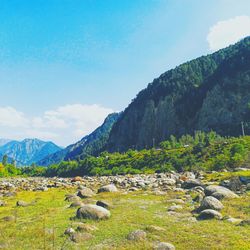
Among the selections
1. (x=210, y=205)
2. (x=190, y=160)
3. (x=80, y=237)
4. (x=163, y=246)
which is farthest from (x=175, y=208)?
(x=190, y=160)

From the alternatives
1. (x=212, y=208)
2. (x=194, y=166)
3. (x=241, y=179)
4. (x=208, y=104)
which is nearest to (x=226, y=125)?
(x=208, y=104)

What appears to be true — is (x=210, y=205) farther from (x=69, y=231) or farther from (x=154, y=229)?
(x=69, y=231)

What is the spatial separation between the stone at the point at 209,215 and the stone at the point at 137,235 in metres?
5.82

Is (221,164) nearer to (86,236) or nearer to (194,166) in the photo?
(194,166)

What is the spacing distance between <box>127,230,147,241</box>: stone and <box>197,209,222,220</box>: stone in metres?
5.82

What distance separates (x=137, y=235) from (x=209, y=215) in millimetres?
6525

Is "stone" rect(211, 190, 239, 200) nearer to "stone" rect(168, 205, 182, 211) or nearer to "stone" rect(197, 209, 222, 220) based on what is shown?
"stone" rect(168, 205, 182, 211)

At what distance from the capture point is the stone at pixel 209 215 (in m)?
22.0

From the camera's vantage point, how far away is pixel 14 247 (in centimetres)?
1780

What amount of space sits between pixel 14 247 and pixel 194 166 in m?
66.1

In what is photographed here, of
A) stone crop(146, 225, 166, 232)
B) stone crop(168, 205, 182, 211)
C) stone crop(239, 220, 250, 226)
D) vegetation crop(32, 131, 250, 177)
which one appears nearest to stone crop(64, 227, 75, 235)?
stone crop(146, 225, 166, 232)

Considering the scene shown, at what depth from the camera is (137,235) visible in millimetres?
18156

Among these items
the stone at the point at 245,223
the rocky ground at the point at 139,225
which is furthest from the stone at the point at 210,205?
the stone at the point at 245,223

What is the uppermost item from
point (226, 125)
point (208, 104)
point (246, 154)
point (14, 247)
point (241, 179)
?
point (208, 104)
